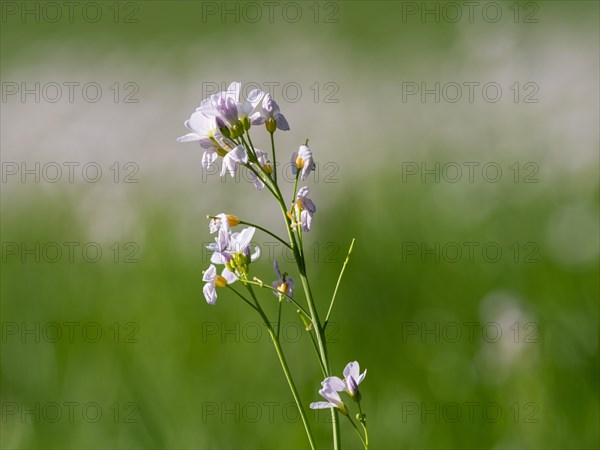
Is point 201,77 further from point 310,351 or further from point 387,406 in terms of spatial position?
point 387,406

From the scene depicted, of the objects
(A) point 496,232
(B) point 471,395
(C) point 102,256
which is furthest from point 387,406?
(C) point 102,256

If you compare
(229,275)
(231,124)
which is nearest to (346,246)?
(229,275)

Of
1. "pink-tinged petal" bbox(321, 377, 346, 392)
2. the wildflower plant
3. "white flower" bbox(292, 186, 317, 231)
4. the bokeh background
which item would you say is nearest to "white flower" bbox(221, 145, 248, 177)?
the wildflower plant

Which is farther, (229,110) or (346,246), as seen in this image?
(346,246)

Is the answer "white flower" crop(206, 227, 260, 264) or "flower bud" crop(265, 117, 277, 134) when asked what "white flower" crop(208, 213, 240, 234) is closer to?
"white flower" crop(206, 227, 260, 264)

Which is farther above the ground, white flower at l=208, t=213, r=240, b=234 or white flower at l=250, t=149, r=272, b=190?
white flower at l=250, t=149, r=272, b=190

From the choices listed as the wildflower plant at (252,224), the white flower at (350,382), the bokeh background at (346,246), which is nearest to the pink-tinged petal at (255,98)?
the wildflower plant at (252,224)

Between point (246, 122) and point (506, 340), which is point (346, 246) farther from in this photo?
point (246, 122)
